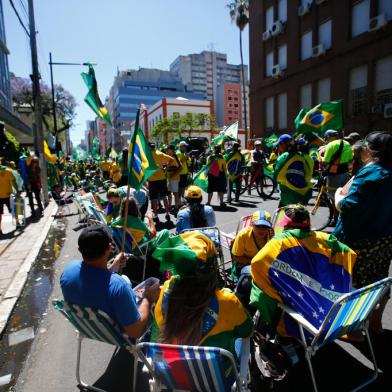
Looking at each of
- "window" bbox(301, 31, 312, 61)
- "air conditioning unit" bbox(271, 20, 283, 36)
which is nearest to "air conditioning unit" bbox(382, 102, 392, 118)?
"window" bbox(301, 31, 312, 61)

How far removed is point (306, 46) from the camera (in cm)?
2372

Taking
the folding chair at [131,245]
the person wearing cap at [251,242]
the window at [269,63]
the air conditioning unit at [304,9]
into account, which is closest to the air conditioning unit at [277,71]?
the window at [269,63]

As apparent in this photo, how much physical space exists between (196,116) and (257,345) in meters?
50.3

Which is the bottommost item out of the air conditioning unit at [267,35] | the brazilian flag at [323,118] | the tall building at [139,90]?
the brazilian flag at [323,118]

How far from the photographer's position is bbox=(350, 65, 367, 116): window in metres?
19.5

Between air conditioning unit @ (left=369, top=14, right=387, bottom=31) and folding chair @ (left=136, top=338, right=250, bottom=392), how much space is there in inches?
826

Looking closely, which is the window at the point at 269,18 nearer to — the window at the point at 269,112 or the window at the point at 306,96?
the window at the point at 269,112

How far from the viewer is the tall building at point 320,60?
18.4m

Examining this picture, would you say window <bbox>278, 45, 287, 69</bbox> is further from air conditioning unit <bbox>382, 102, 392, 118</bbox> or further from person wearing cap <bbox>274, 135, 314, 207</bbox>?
person wearing cap <bbox>274, 135, 314, 207</bbox>

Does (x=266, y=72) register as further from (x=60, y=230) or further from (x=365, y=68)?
(x=60, y=230)

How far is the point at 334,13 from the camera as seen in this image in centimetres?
2089

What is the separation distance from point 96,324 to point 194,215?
2.44 metres

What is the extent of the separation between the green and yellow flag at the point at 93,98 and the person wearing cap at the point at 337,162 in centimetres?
386

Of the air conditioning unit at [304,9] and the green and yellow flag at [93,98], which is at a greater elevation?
the air conditioning unit at [304,9]
